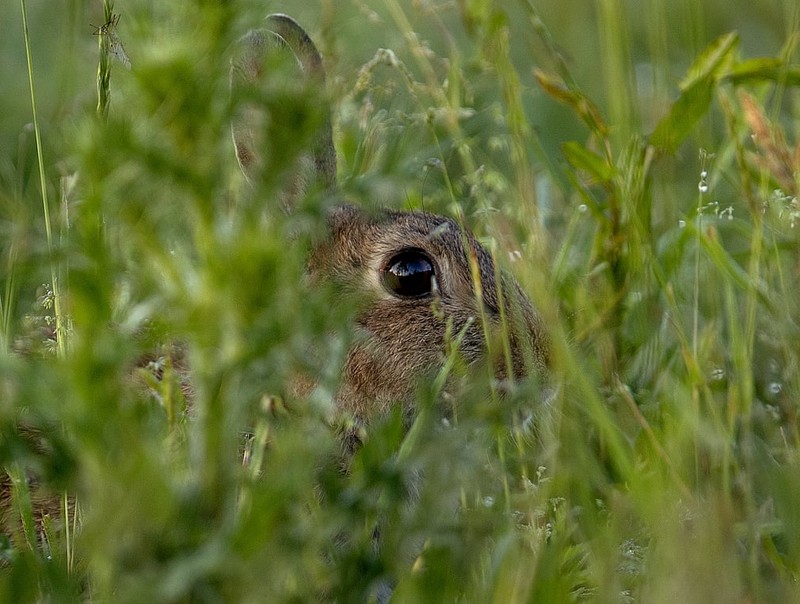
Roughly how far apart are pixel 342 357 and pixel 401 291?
6.43ft

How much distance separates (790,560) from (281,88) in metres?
1.58

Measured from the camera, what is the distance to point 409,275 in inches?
166

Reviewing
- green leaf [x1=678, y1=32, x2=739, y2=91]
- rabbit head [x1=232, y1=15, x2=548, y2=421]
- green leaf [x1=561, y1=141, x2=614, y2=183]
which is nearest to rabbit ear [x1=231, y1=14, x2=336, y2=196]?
rabbit head [x1=232, y1=15, x2=548, y2=421]

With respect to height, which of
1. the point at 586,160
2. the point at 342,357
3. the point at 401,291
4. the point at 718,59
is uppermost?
the point at 718,59

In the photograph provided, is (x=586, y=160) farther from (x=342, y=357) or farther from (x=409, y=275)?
(x=342, y=357)

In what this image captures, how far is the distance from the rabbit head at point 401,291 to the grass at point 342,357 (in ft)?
0.44

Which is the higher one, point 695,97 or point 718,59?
point 718,59

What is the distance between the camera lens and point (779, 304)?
349 centimetres

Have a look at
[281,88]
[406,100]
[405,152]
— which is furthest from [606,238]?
[281,88]

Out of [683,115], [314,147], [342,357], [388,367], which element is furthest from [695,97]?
[342,357]

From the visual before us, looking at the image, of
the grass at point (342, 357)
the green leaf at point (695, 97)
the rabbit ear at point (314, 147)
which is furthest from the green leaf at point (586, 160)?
the rabbit ear at point (314, 147)

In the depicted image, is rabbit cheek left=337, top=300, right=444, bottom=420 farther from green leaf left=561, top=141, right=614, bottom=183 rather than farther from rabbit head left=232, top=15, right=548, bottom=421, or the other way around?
green leaf left=561, top=141, right=614, bottom=183

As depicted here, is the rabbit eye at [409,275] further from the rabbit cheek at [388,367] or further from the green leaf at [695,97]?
the green leaf at [695,97]

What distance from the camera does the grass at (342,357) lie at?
6.02 feet
